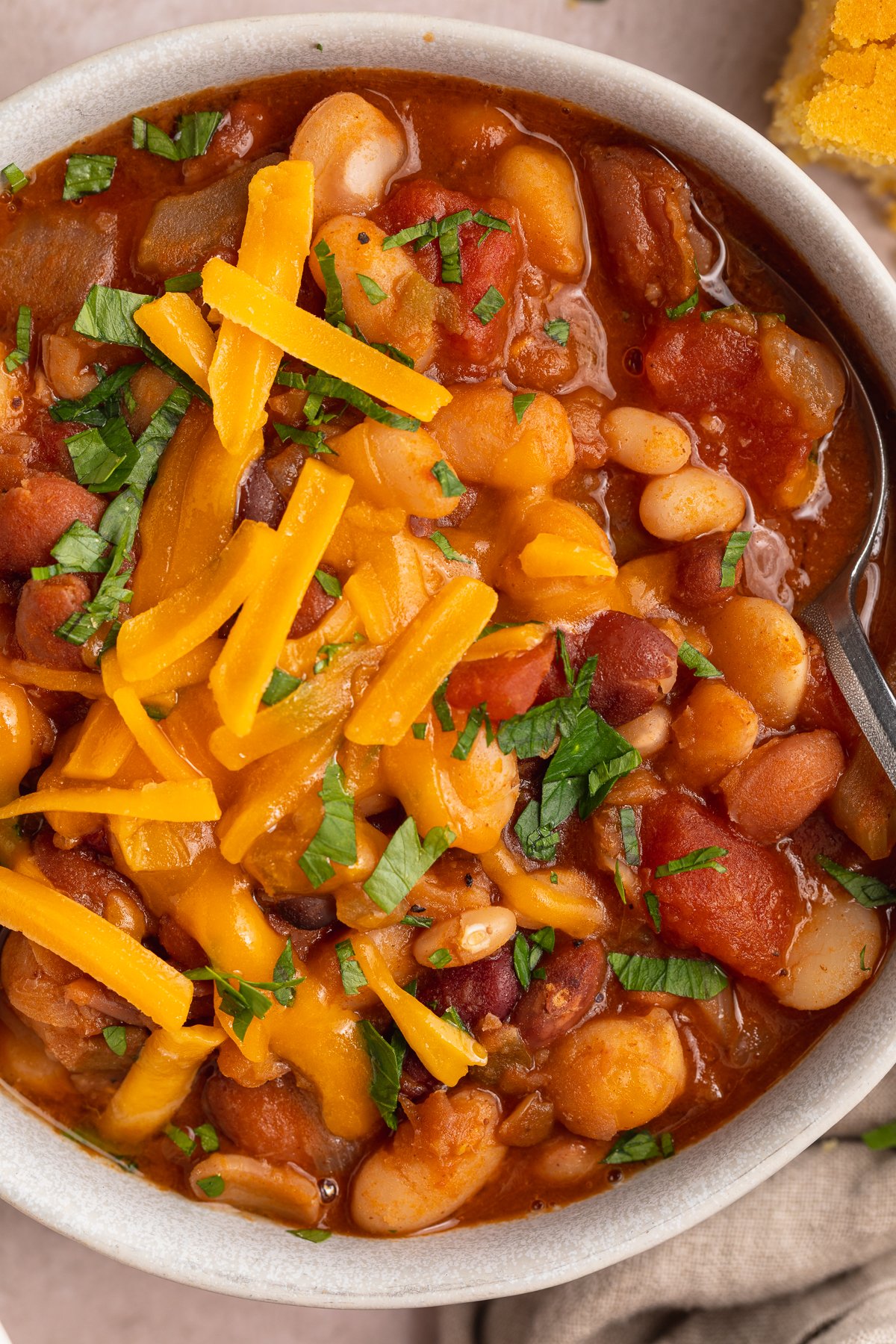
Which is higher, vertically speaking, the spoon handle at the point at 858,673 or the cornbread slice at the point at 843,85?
the cornbread slice at the point at 843,85

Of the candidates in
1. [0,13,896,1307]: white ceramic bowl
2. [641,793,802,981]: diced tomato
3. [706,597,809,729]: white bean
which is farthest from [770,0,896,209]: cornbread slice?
[641,793,802,981]: diced tomato

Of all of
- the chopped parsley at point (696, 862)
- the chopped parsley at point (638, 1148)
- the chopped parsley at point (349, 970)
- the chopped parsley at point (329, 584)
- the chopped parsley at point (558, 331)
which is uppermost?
the chopped parsley at point (558, 331)

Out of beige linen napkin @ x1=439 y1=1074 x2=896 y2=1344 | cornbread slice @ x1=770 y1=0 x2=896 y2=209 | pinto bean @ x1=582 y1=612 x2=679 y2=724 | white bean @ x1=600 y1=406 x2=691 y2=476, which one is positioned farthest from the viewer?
beige linen napkin @ x1=439 y1=1074 x2=896 y2=1344

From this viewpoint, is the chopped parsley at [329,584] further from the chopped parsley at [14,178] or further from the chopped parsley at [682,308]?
the chopped parsley at [14,178]

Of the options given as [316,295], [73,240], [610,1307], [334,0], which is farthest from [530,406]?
[610,1307]

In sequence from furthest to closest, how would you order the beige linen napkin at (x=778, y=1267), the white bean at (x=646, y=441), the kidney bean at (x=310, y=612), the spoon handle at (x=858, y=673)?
the beige linen napkin at (x=778, y=1267), the spoon handle at (x=858, y=673), the white bean at (x=646, y=441), the kidney bean at (x=310, y=612)

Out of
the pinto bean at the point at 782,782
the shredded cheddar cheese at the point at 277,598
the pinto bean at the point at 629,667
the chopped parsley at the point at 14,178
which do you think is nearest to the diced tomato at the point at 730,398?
the pinto bean at the point at 629,667

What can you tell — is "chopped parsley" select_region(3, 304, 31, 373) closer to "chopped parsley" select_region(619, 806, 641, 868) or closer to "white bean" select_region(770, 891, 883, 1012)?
"chopped parsley" select_region(619, 806, 641, 868)
